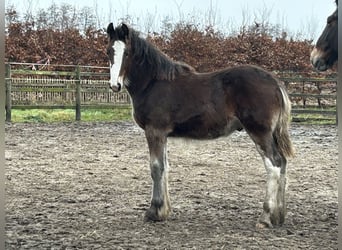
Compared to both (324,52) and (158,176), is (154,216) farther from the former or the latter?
(324,52)

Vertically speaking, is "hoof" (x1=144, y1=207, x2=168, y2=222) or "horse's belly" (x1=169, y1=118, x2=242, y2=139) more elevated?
"horse's belly" (x1=169, y1=118, x2=242, y2=139)

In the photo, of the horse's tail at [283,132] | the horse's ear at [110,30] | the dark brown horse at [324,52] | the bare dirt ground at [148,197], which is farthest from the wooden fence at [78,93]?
the dark brown horse at [324,52]

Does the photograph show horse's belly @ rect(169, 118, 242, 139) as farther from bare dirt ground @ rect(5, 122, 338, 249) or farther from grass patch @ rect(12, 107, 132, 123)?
grass patch @ rect(12, 107, 132, 123)

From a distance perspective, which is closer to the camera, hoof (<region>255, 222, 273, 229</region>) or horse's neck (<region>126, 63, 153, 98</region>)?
hoof (<region>255, 222, 273, 229</region>)

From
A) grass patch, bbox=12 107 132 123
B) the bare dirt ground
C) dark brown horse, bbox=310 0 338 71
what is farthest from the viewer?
grass patch, bbox=12 107 132 123

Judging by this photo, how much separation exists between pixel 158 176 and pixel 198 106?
2.41 ft

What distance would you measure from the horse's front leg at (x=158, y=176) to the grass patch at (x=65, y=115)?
9485 millimetres

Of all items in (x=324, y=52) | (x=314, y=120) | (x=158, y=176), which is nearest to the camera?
(x=324, y=52)

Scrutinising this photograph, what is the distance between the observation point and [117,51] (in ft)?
12.8

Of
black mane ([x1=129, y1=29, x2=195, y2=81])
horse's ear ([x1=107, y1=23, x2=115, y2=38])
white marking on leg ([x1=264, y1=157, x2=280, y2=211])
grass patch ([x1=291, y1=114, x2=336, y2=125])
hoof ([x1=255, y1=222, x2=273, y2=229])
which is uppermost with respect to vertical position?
horse's ear ([x1=107, y1=23, x2=115, y2=38])

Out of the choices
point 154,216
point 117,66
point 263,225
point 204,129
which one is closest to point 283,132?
point 204,129

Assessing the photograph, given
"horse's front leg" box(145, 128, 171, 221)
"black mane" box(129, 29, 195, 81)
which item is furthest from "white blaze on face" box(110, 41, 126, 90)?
"horse's front leg" box(145, 128, 171, 221)

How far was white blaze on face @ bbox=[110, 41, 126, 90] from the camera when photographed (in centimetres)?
382

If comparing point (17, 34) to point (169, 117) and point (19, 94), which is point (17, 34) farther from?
point (169, 117)
